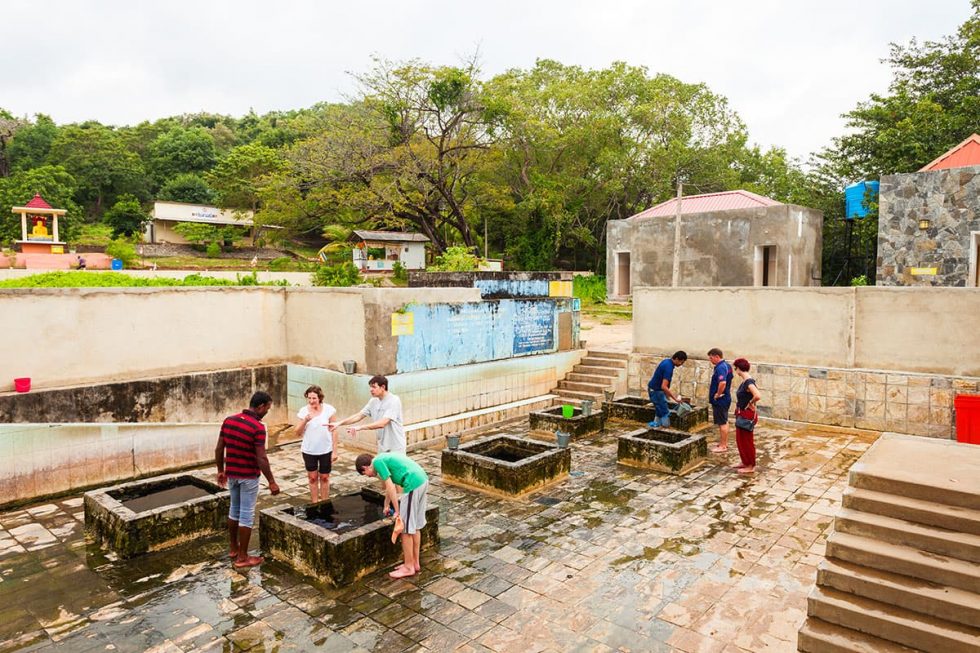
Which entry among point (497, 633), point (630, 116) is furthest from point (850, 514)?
point (630, 116)

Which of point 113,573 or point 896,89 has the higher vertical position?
point 896,89

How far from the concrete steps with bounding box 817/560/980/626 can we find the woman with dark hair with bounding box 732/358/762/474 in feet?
12.9

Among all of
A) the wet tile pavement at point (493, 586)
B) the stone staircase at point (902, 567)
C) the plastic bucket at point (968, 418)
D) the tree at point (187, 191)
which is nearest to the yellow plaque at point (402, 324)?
the wet tile pavement at point (493, 586)

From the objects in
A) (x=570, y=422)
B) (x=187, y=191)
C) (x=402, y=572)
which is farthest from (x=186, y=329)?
(x=187, y=191)

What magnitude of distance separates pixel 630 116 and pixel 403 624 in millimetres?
32392

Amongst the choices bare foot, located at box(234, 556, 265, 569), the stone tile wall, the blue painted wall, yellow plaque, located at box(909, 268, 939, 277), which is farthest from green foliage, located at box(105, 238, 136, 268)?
yellow plaque, located at box(909, 268, 939, 277)

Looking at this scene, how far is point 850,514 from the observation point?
536cm

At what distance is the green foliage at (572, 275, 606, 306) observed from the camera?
27.9 metres

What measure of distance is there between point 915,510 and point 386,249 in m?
31.4

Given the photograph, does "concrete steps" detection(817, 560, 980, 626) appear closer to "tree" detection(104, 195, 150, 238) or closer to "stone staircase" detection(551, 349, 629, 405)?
"stone staircase" detection(551, 349, 629, 405)

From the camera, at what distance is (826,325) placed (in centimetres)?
1180

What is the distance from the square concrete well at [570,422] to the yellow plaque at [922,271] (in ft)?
41.0

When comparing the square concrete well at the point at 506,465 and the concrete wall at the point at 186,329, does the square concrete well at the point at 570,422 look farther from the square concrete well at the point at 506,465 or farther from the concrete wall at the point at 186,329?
the concrete wall at the point at 186,329

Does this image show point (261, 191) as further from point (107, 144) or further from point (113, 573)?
point (113, 573)
